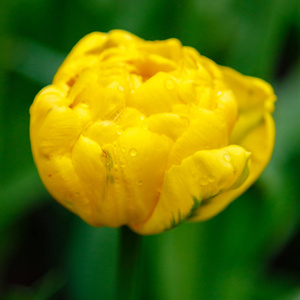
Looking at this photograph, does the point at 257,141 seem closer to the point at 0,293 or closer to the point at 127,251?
the point at 127,251

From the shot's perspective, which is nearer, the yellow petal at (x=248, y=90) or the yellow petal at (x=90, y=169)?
the yellow petal at (x=90, y=169)

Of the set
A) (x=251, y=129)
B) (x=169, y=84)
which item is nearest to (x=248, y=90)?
(x=251, y=129)

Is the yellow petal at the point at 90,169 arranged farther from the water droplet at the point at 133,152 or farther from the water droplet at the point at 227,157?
the water droplet at the point at 227,157

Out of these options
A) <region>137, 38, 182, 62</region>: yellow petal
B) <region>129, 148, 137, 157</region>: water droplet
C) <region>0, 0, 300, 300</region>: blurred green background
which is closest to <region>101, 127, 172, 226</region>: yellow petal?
<region>129, 148, 137, 157</region>: water droplet

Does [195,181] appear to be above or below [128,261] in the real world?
above

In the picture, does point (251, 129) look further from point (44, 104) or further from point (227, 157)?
point (44, 104)

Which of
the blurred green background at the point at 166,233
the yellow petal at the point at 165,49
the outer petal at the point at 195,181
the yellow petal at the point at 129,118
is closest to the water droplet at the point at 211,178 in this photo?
the outer petal at the point at 195,181
